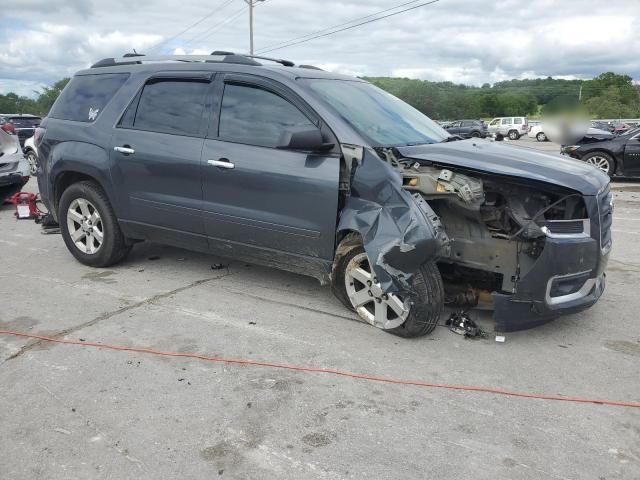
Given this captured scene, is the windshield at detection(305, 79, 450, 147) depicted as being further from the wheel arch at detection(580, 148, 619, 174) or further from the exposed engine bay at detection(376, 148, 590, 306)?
the wheel arch at detection(580, 148, 619, 174)

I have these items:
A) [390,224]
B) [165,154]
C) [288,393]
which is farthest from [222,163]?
[288,393]

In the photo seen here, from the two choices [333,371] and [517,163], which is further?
[517,163]

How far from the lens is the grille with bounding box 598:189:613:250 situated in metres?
3.88

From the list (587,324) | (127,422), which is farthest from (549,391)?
(127,422)

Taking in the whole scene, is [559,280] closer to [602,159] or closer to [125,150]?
[125,150]

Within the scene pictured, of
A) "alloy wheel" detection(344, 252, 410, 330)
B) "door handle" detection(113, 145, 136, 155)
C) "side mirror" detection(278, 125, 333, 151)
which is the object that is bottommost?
"alloy wheel" detection(344, 252, 410, 330)

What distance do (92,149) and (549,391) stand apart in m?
4.39

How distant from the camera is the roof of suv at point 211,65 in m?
4.69

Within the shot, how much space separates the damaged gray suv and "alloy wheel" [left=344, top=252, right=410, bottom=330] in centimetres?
1

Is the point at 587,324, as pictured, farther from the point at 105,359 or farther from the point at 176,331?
the point at 105,359

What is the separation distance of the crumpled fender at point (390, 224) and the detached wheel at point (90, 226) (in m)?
2.63

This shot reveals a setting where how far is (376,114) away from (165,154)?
5.96 feet

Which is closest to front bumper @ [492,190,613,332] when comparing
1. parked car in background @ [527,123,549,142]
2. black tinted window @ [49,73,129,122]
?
parked car in background @ [527,123,549,142]

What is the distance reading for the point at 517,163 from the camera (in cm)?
396
